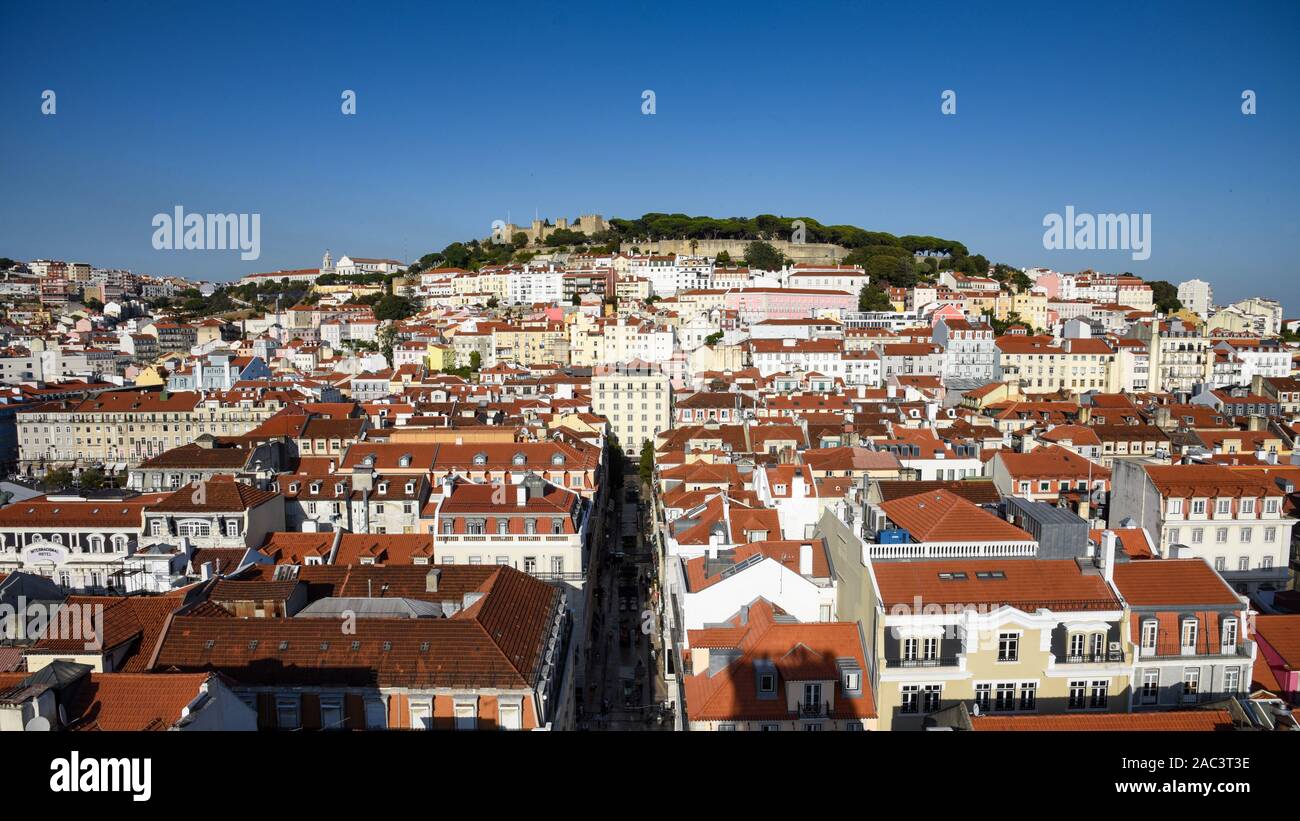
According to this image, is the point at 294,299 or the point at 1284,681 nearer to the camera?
the point at 1284,681

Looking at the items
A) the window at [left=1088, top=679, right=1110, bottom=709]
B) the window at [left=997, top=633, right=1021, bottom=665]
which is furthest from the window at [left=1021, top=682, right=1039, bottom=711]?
the window at [left=1088, top=679, right=1110, bottom=709]

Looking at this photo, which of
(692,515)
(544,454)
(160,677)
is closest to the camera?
(160,677)

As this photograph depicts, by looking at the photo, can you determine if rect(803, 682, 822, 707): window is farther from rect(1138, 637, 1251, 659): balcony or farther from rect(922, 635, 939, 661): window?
rect(1138, 637, 1251, 659): balcony

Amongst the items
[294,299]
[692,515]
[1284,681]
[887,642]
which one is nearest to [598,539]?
[692,515]

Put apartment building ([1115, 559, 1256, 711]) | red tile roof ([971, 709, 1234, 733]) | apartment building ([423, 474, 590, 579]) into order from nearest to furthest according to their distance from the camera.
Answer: red tile roof ([971, 709, 1234, 733])
apartment building ([1115, 559, 1256, 711])
apartment building ([423, 474, 590, 579])

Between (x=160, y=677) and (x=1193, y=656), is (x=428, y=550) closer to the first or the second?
(x=160, y=677)
